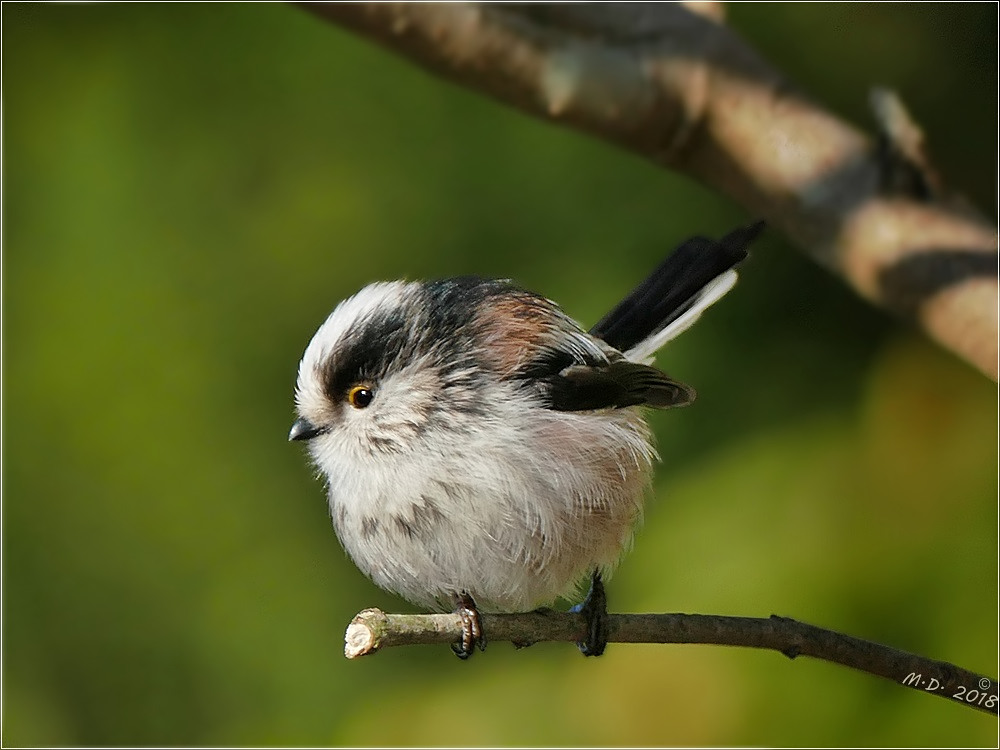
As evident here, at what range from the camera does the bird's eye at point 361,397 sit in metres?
1.52

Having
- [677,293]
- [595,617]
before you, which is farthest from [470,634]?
[677,293]

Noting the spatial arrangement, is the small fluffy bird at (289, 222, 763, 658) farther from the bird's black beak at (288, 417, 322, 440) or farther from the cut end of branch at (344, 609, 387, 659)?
the cut end of branch at (344, 609, 387, 659)

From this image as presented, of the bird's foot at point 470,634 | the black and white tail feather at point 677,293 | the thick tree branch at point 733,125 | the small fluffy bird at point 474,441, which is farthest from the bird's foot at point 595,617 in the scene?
the thick tree branch at point 733,125

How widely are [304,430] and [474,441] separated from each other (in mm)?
237

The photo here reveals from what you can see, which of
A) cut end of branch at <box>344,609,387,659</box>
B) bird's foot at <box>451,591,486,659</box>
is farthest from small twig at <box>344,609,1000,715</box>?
cut end of branch at <box>344,609,387,659</box>

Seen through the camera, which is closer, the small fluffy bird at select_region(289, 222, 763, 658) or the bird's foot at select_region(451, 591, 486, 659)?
the bird's foot at select_region(451, 591, 486, 659)

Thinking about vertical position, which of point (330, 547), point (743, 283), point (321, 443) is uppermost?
point (743, 283)

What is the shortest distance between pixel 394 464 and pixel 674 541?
0.74 meters

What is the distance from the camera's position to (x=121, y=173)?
2713mm

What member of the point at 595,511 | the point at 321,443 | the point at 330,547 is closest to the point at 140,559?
the point at 330,547

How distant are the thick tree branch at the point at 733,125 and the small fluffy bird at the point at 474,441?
32 cm

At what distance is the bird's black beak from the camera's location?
4.99ft

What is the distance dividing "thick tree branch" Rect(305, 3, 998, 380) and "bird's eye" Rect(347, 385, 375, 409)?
0.62 m

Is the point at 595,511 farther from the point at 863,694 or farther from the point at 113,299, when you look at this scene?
the point at 113,299
